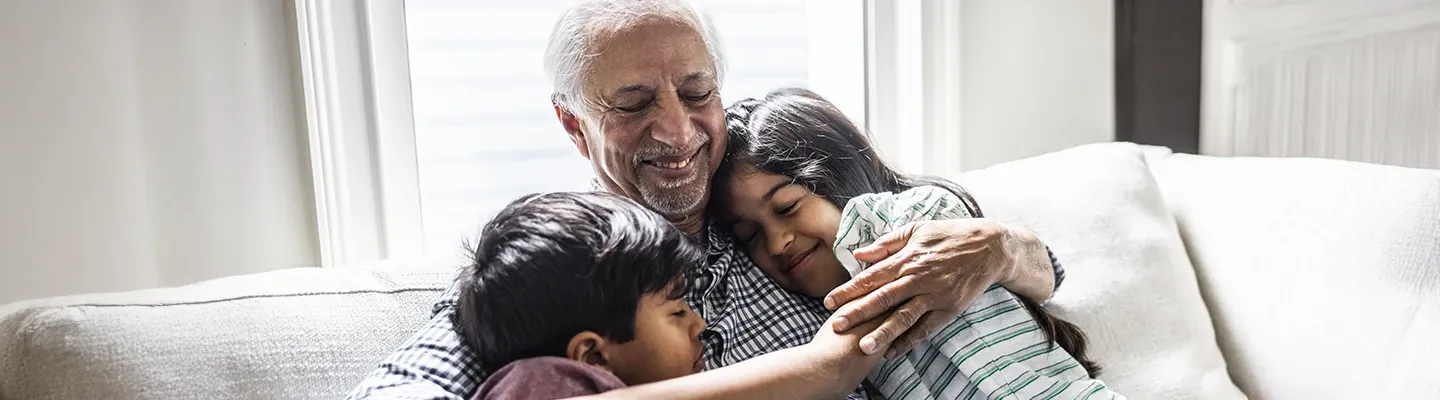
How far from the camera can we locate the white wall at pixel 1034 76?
2.15m

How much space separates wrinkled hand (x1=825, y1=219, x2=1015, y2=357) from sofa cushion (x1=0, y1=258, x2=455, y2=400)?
0.52 meters

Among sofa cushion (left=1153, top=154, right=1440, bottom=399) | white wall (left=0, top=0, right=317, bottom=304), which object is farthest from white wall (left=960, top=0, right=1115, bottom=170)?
white wall (left=0, top=0, right=317, bottom=304)

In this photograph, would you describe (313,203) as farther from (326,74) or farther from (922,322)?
(922,322)

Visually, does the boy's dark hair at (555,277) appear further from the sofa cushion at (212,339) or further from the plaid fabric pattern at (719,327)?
the sofa cushion at (212,339)

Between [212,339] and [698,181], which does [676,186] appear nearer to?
[698,181]

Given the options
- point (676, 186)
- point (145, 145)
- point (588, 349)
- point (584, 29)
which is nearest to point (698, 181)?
point (676, 186)

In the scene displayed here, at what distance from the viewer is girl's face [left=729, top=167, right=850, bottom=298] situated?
1198mm

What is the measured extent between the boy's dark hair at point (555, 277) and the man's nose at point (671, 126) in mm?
261

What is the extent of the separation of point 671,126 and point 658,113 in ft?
0.08

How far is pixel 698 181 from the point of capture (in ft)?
4.08

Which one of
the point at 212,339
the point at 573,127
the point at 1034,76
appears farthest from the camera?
the point at 1034,76

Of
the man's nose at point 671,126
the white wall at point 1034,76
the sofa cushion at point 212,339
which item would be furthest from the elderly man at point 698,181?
the white wall at point 1034,76

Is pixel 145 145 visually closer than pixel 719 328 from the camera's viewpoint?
No

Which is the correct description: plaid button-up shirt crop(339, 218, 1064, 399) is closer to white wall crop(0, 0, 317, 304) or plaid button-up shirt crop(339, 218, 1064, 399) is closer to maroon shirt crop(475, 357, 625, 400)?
maroon shirt crop(475, 357, 625, 400)
